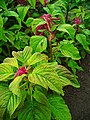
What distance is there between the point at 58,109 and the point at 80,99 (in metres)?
0.58

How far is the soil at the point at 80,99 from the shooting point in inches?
66.1

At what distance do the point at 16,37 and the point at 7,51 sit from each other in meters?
0.17

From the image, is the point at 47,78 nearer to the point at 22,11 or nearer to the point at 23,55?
the point at 23,55

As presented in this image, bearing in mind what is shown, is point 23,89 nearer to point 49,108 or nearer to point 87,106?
point 49,108

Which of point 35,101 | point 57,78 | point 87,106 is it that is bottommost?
point 87,106

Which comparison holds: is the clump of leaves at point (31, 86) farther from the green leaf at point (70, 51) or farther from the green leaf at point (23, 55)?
the green leaf at point (70, 51)

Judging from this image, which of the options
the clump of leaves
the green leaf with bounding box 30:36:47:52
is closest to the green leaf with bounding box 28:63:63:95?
the clump of leaves

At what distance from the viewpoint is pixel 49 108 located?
116cm

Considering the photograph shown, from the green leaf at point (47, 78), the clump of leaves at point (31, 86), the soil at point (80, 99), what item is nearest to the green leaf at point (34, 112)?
the clump of leaves at point (31, 86)

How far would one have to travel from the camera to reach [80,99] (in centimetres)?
176

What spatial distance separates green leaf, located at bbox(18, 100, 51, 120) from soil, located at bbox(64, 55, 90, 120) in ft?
1.82

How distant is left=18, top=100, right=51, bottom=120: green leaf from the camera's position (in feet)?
3.72

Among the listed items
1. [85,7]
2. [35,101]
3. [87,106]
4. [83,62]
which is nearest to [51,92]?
[35,101]

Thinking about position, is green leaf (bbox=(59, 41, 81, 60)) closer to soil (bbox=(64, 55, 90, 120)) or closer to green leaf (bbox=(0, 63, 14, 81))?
green leaf (bbox=(0, 63, 14, 81))
